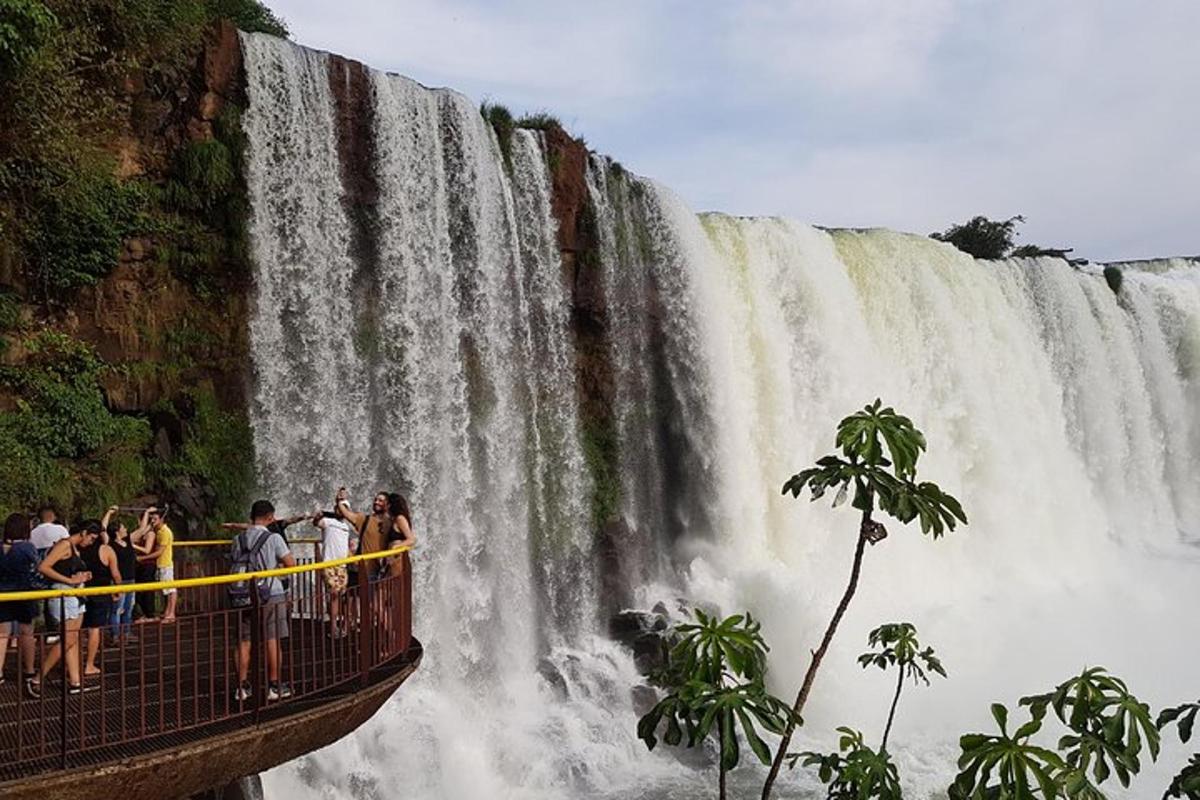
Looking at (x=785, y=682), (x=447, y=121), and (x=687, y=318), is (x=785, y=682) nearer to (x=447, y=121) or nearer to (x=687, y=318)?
(x=687, y=318)

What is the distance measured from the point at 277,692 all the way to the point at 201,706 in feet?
1.67

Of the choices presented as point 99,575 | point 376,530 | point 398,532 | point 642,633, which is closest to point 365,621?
point 398,532

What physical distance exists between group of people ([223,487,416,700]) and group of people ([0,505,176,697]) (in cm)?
58

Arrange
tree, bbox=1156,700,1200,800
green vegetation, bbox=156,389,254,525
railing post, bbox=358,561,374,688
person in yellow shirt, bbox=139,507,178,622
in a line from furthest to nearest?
green vegetation, bbox=156,389,254,525 < person in yellow shirt, bbox=139,507,178,622 < railing post, bbox=358,561,374,688 < tree, bbox=1156,700,1200,800

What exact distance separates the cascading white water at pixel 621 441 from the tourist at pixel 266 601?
578cm

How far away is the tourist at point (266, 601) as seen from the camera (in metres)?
6.20

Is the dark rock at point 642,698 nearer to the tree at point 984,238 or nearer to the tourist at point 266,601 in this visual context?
the tourist at point 266,601

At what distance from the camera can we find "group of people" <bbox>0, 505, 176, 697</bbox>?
242 inches

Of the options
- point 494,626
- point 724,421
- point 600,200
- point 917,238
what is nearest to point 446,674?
point 494,626

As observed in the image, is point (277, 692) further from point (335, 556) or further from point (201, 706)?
point (335, 556)

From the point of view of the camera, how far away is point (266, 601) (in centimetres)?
645

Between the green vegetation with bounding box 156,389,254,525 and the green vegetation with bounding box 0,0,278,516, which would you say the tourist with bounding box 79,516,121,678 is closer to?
the green vegetation with bounding box 0,0,278,516

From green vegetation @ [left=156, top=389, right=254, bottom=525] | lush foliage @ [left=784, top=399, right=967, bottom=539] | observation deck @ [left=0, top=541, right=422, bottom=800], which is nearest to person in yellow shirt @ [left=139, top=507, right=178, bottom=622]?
observation deck @ [left=0, top=541, right=422, bottom=800]

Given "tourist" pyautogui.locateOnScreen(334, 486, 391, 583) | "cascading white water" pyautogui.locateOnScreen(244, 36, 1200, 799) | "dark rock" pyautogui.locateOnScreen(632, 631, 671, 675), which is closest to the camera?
"tourist" pyautogui.locateOnScreen(334, 486, 391, 583)
